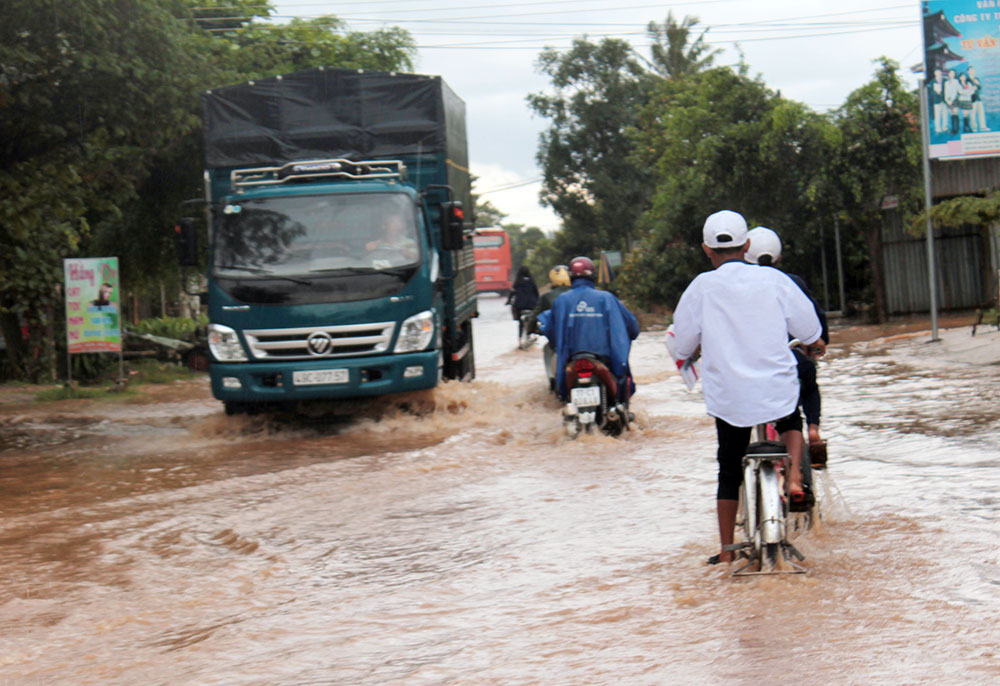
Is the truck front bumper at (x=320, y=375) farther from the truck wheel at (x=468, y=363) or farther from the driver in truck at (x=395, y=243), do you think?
the truck wheel at (x=468, y=363)

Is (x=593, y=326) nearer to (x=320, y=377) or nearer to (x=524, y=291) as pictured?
(x=320, y=377)

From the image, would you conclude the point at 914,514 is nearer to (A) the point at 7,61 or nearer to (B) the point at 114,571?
(B) the point at 114,571

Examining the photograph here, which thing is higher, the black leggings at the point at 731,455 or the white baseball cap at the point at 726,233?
the white baseball cap at the point at 726,233

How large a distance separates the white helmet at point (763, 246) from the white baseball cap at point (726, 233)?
0.78m

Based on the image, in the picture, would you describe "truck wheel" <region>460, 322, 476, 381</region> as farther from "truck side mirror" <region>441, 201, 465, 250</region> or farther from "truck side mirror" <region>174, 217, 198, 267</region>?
"truck side mirror" <region>174, 217, 198, 267</region>

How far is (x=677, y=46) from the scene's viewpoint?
175 feet

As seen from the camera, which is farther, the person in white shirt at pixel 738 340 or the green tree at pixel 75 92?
the green tree at pixel 75 92

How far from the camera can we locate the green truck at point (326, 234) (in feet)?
39.7

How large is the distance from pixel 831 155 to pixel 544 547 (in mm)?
22167

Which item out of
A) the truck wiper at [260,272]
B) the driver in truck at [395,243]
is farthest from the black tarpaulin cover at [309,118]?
the truck wiper at [260,272]

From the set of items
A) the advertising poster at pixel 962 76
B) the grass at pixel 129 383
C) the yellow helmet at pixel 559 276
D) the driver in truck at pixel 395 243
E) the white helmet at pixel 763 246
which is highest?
the advertising poster at pixel 962 76

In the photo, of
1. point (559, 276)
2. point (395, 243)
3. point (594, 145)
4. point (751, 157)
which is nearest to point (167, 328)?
point (751, 157)

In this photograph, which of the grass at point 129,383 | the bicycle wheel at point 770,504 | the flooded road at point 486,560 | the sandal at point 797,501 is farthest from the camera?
the grass at point 129,383

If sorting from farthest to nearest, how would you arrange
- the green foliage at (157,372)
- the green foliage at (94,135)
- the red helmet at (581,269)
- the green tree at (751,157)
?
1. the green tree at (751,157)
2. the green foliage at (157,372)
3. the green foliage at (94,135)
4. the red helmet at (581,269)
